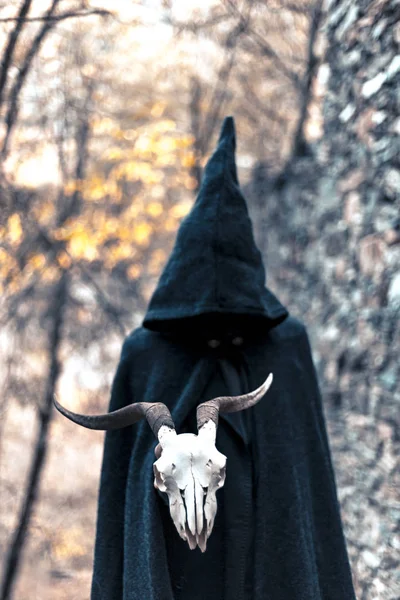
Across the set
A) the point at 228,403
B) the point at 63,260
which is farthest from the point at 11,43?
the point at 63,260

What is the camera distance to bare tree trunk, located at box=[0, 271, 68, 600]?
5254 millimetres

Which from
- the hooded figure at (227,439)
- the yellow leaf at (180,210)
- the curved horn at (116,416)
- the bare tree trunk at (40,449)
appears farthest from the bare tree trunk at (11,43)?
the yellow leaf at (180,210)

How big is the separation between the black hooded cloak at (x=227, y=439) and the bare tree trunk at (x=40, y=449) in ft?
10.9

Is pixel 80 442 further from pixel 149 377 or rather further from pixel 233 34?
pixel 149 377

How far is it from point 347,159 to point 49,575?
16.8 ft

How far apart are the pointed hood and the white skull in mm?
543

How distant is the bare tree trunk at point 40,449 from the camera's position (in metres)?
5.25

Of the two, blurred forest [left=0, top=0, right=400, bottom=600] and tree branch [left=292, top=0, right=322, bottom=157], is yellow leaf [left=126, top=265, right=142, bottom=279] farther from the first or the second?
tree branch [left=292, top=0, right=322, bottom=157]

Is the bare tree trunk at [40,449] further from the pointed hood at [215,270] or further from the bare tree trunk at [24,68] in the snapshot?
the pointed hood at [215,270]

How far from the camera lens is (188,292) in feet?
6.73

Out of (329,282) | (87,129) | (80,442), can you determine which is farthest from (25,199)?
(80,442)

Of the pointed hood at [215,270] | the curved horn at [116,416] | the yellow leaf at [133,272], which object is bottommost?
the curved horn at [116,416]

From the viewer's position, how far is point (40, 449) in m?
5.65

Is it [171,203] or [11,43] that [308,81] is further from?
[11,43]
